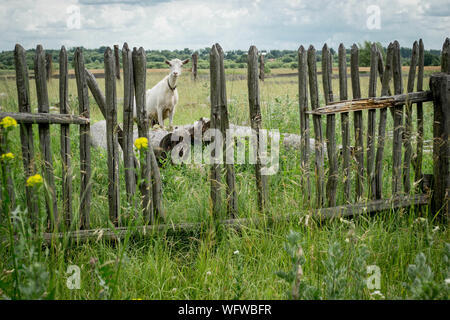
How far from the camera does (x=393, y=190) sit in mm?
4152

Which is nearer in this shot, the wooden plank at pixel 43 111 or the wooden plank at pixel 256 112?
the wooden plank at pixel 43 111

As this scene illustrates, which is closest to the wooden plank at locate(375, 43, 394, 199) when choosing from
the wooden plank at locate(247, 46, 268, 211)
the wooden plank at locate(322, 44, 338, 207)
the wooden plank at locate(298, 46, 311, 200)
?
the wooden plank at locate(322, 44, 338, 207)

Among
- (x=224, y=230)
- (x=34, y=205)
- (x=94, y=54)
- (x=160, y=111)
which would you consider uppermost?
(x=94, y=54)

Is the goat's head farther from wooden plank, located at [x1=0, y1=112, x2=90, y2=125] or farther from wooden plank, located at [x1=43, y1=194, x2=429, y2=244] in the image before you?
wooden plank, located at [x1=43, y1=194, x2=429, y2=244]

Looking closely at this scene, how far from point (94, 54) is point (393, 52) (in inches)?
1636

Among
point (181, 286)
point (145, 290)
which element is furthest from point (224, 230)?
point (145, 290)

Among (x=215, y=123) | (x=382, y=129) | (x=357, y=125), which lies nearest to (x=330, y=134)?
(x=357, y=125)

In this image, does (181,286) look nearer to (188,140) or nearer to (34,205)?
(34,205)

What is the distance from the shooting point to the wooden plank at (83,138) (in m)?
3.35

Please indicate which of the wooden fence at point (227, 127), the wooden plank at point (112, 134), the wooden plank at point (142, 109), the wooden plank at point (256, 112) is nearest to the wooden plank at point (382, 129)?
the wooden fence at point (227, 127)

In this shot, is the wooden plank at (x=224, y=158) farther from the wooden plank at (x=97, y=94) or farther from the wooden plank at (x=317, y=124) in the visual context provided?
the wooden plank at (x=97, y=94)

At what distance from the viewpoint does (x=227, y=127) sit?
3.61 metres

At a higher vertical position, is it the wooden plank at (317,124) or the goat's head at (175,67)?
the goat's head at (175,67)

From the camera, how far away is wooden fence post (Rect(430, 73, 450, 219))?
396 centimetres
